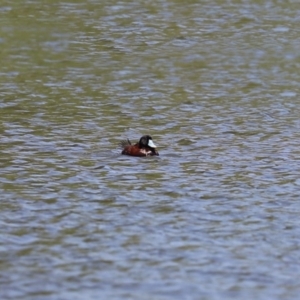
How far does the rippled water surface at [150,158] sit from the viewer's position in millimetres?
8633

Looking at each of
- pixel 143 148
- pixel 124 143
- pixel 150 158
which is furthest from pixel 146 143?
pixel 124 143

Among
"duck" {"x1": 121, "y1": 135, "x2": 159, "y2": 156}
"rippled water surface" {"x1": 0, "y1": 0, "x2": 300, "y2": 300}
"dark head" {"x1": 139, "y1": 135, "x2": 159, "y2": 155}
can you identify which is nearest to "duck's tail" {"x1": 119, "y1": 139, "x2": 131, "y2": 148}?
"rippled water surface" {"x1": 0, "y1": 0, "x2": 300, "y2": 300}

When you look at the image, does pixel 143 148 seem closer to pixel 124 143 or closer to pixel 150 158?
pixel 150 158

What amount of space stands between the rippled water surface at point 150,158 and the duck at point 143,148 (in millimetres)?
86

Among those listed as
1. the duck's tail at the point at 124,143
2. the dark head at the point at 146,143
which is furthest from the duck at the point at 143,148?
the duck's tail at the point at 124,143

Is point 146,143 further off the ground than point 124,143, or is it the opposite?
point 146,143

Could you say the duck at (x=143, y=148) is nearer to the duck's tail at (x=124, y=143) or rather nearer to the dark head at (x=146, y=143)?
the dark head at (x=146, y=143)

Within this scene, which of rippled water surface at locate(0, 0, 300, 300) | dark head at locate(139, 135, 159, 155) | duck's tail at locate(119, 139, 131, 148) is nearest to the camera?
rippled water surface at locate(0, 0, 300, 300)

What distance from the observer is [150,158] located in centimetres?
1273

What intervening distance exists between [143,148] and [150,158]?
146 millimetres

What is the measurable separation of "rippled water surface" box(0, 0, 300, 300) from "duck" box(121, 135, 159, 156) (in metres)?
0.09

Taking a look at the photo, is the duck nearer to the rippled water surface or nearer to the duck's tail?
the rippled water surface

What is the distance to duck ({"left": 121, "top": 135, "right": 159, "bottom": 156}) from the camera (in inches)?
499

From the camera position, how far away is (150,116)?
1541 cm
